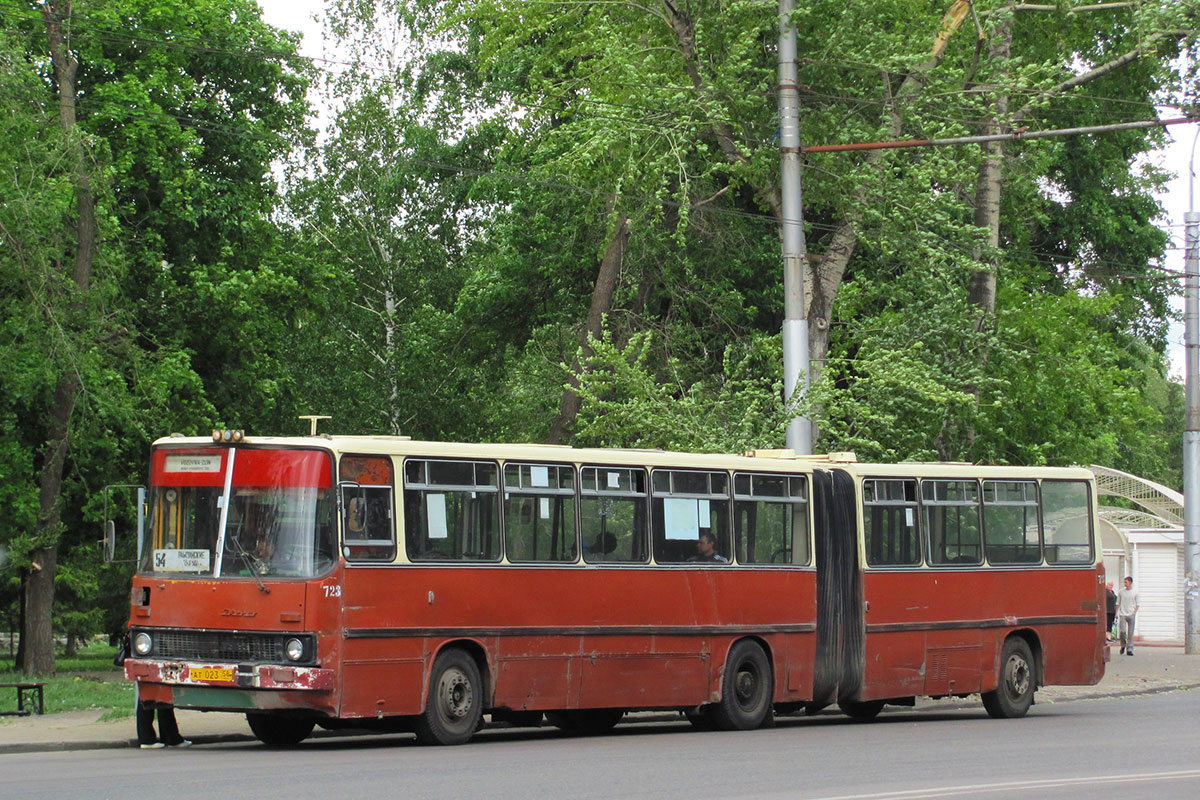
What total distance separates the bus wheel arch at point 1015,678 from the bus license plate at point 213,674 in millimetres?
10422

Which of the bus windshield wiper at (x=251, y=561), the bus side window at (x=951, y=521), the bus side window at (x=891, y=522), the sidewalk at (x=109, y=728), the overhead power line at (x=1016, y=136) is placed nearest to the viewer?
the bus windshield wiper at (x=251, y=561)

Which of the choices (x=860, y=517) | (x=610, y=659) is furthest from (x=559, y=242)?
(x=610, y=659)

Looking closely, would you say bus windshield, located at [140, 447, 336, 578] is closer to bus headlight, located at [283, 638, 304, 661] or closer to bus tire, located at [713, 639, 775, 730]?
bus headlight, located at [283, 638, 304, 661]

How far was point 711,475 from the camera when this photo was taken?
19.3 metres

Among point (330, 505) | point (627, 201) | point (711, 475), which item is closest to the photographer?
point (330, 505)

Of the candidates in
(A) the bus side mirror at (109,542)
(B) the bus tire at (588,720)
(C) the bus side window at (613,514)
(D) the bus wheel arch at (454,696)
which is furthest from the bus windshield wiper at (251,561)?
(B) the bus tire at (588,720)

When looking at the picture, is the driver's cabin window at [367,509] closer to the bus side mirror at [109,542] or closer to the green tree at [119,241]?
the bus side mirror at [109,542]

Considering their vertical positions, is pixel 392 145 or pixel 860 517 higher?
pixel 392 145

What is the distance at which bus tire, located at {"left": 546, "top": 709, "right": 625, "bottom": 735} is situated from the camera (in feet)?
63.0

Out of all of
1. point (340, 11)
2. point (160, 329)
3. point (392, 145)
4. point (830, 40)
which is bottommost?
point (160, 329)

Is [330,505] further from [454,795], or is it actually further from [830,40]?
[830,40]

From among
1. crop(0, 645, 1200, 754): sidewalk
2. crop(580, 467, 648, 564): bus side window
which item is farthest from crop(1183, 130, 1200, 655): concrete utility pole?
crop(580, 467, 648, 564): bus side window

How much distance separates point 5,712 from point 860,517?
9.88m

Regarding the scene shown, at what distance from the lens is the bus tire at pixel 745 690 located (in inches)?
756
